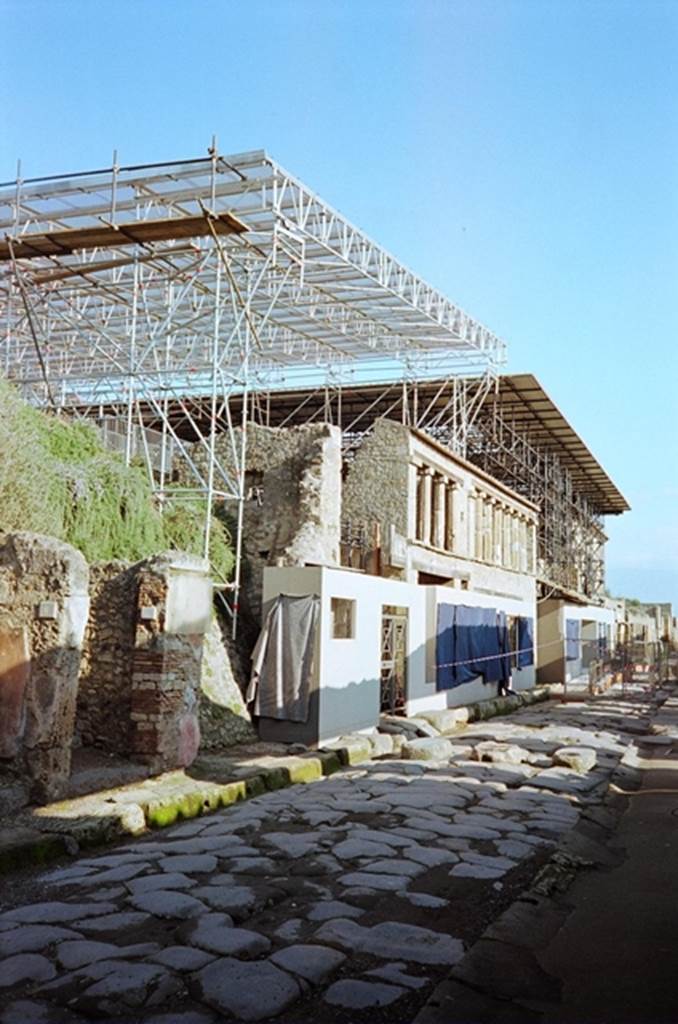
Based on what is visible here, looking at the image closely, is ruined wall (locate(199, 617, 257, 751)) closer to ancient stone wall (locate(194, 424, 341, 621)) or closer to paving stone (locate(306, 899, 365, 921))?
ancient stone wall (locate(194, 424, 341, 621))

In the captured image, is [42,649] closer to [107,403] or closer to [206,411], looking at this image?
[206,411]

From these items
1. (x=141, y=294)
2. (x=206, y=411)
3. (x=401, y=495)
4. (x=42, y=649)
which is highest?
(x=141, y=294)

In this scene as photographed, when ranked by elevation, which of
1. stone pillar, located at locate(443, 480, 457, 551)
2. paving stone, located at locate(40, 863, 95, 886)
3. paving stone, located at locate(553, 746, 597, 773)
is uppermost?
stone pillar, located at locate(443, 480, 457, 551)

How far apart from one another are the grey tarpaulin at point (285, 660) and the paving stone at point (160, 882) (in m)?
7.00

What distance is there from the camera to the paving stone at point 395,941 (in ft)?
16.0

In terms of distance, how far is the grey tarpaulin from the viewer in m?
13.6

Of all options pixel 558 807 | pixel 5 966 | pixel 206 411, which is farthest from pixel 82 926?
pixel 206 411

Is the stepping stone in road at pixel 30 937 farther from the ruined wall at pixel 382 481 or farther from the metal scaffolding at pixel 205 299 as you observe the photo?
the ruined wall at pixel 382 481

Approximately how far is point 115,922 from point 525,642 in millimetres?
22714

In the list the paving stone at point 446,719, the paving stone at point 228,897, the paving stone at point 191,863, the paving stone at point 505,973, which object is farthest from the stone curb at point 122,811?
the paving stone at point 446,719

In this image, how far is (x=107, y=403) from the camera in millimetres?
27031

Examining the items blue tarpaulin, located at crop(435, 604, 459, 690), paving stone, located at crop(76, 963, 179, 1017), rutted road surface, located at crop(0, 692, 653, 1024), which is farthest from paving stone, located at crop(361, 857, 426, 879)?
blue tarpaulin, located at crop(435, 604, 459, 690)

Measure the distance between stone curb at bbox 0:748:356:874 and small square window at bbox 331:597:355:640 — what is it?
3.60 m

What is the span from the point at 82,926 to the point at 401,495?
16.2 meters
